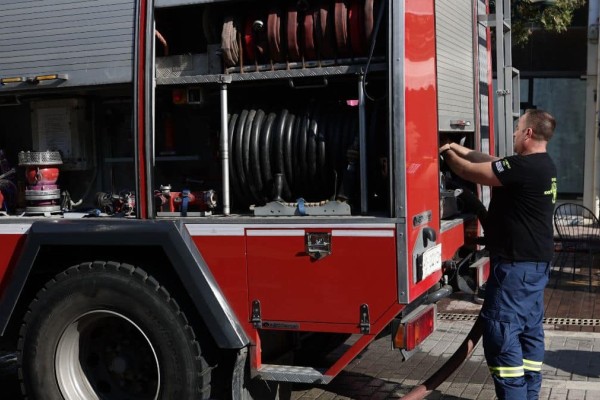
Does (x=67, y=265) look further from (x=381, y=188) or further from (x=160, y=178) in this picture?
(x=381, y=188)

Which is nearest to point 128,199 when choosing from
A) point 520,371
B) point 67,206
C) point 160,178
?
point 160,178

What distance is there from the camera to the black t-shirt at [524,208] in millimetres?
4598

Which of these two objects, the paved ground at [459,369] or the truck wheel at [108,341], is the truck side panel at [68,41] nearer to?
the truck wheel at [108,341]

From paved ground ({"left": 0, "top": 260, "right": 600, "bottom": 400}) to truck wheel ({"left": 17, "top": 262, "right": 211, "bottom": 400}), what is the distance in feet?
3.81

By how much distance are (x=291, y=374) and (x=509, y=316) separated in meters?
1.33

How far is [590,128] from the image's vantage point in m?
14.2

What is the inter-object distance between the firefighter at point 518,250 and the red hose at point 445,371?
24 centimetres

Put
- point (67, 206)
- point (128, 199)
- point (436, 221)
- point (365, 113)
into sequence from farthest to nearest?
point (67, 206) → point (128, 199) → point (436, 221) → point (365, 113)

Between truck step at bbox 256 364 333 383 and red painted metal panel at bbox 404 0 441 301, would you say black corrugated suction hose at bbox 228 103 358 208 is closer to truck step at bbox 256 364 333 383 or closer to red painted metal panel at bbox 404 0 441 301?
red painted metal panel at bbox 404 0 441 301

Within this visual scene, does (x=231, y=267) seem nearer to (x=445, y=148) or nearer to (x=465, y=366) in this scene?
(x=445, y=148)

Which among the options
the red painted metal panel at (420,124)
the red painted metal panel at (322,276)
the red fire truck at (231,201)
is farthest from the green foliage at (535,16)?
the red painted metal panel at (322,276)

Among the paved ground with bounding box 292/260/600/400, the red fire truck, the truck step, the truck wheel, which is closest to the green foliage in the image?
the paved ground with bounding box 292/260/600/400

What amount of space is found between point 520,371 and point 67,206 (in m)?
3.13

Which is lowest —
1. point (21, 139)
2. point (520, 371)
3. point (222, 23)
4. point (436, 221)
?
point (520, 371)
